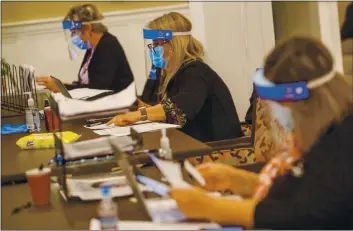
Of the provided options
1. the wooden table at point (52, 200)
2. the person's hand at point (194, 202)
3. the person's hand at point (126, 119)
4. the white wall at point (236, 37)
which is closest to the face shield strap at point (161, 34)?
the person's hand at point (126, 119)

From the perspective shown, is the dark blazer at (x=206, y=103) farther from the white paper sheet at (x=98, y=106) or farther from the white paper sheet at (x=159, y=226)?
the white paper sheet at (x=159, y=226)

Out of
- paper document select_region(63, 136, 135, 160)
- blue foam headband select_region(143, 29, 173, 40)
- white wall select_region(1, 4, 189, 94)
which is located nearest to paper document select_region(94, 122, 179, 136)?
blue foam headband select_region(143, 29, 173, 40)

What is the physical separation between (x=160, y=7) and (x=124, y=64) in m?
0.93

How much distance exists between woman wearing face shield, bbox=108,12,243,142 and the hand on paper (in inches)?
47.6

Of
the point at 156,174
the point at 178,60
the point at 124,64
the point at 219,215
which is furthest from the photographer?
the point at 124,64

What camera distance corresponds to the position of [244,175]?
188 centimetres

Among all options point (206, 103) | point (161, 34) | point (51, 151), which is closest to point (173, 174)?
point (51, 151)

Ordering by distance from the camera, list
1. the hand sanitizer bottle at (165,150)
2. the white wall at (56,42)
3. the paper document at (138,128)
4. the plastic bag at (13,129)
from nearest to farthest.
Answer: the hand sanitizer bottle at (165,150) < the paper document at (138,128) < the plastic bag at (13,129) < the white wall at (56,42)

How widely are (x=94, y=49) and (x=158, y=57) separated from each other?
1333mm

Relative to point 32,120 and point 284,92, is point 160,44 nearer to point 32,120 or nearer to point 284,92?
point 32,120

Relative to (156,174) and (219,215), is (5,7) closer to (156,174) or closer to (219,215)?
(156,174)

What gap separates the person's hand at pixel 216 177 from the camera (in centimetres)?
187

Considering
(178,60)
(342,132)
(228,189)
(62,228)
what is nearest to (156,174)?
(228,189)

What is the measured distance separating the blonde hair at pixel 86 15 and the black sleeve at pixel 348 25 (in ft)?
6.72
